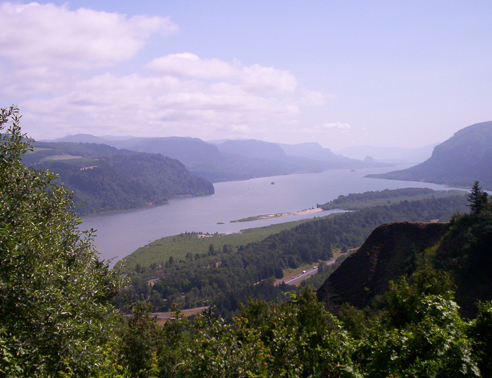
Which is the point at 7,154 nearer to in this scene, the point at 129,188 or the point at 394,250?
the point at 394,250

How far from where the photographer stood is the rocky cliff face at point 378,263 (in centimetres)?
2466

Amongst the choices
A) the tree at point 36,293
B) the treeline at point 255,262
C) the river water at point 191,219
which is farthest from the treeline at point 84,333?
the river water at point 191,219

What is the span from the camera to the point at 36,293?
5469 millimetres

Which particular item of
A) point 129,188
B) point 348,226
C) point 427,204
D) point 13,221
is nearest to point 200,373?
point 13,221

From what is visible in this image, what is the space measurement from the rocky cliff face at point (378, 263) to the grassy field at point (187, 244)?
45.0m

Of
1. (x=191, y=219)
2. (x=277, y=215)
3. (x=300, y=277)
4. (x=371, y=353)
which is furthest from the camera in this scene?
(x=277, y=215)

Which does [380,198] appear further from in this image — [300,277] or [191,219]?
[300,277]

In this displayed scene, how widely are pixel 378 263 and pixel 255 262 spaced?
4088 cm

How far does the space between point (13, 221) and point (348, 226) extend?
8491 centimetres

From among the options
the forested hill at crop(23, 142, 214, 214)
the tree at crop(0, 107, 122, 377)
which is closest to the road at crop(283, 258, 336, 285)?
the tree at crop(0, 107, 122, 377)

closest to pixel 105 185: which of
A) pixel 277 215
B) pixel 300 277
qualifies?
pixel 277 215

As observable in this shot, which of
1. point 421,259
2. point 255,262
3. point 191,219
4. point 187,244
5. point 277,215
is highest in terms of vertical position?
point 421,259

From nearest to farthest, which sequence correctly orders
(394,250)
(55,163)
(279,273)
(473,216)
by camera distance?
1. (473,216)
2. (394,250)
3. (279,273)
4. (55,163)

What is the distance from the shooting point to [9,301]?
18.0 ft
